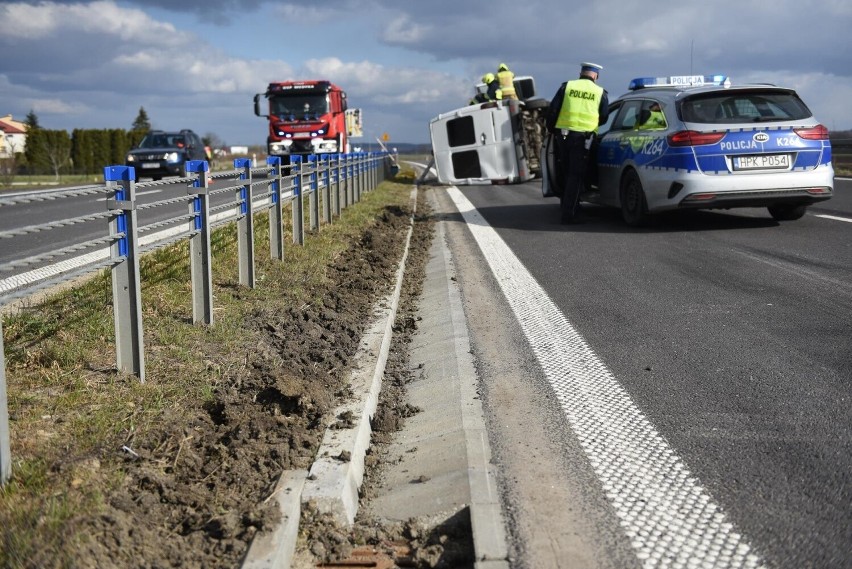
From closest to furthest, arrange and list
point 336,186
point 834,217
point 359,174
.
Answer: point 834,217
point 336,186
point 359,174

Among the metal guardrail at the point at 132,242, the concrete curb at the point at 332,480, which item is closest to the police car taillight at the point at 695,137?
the metal guardrail at the point at 132,242

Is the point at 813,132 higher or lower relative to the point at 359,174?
higher

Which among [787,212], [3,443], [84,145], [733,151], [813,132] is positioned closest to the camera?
[3,443]

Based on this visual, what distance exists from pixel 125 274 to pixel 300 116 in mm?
29212

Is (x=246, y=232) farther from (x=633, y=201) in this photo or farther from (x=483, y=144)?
(x=483, y=144)

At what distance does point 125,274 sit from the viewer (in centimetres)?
522

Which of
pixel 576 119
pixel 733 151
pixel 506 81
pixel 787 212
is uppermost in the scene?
pixel 506 81

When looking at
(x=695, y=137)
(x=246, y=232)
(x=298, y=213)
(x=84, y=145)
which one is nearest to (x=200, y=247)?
(x=246, y=232)

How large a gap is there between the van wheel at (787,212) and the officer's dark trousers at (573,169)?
2.57 m

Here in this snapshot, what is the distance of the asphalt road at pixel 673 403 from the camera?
11.0 feet

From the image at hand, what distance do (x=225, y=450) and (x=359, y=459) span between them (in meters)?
0.58

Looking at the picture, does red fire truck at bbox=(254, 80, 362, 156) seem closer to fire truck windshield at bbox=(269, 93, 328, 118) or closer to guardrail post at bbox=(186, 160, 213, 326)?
fire truck windshield at bbox=(269, 93, 328, 118)

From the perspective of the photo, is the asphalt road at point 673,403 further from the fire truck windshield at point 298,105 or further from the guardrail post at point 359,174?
A: the fire truck windshield at point 298,105

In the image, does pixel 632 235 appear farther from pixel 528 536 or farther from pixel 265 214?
pixel 528 536
